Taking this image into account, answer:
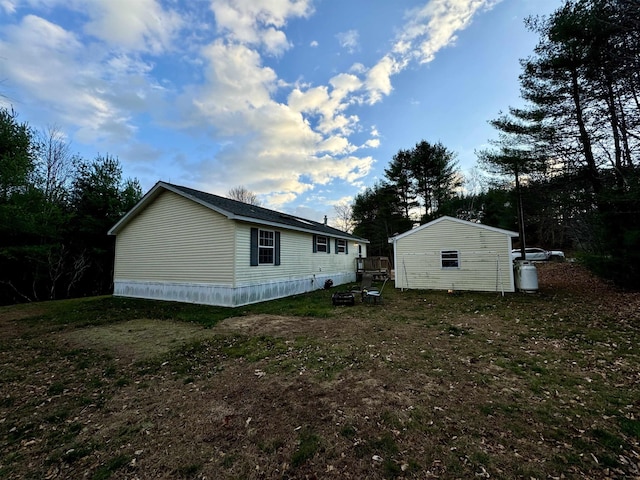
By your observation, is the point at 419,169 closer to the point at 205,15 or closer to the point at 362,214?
the point at 362,214

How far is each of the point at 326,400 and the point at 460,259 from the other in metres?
11.6

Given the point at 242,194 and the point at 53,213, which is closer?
the point at 53,213

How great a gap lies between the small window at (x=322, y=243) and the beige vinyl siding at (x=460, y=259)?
4.16m

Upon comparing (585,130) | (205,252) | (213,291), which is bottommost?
(213,291)

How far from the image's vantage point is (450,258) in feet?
42.9

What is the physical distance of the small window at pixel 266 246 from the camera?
10.8 metres

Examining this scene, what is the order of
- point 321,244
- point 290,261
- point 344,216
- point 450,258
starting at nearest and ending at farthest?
point 290,261
point 450,258
point 321,244
point 344,216

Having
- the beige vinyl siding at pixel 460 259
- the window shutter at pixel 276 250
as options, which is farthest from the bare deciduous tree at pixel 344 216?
the window shutter at pixel 276 250

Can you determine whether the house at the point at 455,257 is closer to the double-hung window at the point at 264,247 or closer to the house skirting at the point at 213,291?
the house skirting at the point at 213,291

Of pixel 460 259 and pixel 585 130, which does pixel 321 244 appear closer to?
pixel 460 259

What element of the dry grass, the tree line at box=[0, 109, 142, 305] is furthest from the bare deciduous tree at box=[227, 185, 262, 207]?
the dry grass

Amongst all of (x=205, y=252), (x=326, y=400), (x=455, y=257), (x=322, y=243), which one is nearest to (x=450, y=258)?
(x=455, y=257)

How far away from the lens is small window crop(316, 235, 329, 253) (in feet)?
49.6

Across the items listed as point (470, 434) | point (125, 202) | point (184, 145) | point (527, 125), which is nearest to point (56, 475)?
point (470, 434)
